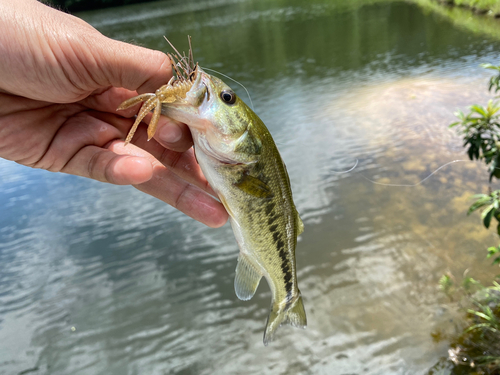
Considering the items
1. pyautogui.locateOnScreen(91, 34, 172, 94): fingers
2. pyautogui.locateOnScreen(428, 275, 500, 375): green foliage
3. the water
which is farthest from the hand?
pyautogui.locateOnScreen(428, 275, 500, 375): green foliage

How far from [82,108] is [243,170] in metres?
1.48

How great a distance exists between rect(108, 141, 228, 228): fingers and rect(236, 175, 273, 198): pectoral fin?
0.46m

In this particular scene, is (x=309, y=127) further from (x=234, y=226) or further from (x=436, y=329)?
(x=234, y=226)

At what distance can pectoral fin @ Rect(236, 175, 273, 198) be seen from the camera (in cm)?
196

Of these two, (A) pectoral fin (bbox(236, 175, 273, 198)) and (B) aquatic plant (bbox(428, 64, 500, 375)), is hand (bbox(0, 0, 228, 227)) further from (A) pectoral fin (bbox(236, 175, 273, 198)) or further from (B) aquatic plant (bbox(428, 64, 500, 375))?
(B) aquatic plant (bbox(428, 64, 500, 375))

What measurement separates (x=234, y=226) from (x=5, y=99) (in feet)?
5.71

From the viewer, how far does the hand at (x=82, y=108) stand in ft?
6.09

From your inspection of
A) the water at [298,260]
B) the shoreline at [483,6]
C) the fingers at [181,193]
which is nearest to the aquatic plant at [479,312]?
the water at [298,260]

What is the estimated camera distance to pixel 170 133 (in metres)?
2.01

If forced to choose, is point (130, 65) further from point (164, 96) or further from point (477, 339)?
point (477, 339)

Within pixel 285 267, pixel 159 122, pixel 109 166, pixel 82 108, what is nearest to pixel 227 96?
pixel 159 122

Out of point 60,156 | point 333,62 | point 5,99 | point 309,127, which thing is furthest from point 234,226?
point 333,62

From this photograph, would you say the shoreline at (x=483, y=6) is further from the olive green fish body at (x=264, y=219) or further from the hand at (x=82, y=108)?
the hand at (x=82, y=108)

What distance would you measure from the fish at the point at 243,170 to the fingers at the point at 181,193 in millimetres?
325
